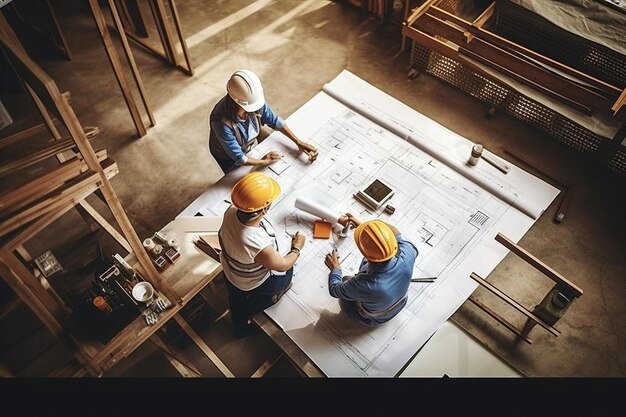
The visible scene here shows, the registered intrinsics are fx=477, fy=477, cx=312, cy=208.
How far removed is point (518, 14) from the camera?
15.3ft

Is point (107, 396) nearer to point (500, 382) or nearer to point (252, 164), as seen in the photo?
point (500, 382)

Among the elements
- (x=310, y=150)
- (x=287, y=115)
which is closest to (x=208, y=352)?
(x=310, y=150)

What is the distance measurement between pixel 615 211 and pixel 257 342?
Result: 11.4ft

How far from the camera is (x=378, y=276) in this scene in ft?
9.27

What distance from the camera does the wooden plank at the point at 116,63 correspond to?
418 cm

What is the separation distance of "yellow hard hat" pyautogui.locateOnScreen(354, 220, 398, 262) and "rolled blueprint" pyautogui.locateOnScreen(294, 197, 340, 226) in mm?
814

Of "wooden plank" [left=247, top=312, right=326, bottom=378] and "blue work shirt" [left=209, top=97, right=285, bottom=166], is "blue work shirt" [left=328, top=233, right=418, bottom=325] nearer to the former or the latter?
"wooden plank" [left=247, top=312, right=326, bottom=378]

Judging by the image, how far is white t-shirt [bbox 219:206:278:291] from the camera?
2896 mm

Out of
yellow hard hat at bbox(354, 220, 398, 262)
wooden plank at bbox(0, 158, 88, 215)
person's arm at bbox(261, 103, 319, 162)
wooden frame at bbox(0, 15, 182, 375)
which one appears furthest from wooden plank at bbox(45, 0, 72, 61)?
yellow hard hat at bbox(354, 220, 398, 262)

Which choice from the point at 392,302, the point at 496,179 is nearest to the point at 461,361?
the point at 392,302

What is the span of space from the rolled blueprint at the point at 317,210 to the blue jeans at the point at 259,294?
52cm

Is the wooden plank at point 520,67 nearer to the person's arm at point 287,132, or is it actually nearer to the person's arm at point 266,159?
the person's arm at point 287,132

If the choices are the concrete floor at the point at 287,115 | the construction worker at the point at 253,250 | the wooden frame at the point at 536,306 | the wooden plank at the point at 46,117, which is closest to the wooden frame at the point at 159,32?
the concrete floor at the point at 287,115

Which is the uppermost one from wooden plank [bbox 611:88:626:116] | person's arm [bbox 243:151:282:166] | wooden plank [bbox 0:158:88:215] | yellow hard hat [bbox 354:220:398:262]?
wooden plank [bbox 0:158:88:215]
